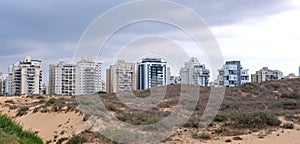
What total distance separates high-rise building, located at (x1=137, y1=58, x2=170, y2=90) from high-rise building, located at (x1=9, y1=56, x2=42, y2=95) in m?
20.0

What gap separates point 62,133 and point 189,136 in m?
6.31

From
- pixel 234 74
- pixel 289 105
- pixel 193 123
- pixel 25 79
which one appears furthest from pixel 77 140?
pixel 25 79

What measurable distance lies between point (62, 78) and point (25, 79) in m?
6.58

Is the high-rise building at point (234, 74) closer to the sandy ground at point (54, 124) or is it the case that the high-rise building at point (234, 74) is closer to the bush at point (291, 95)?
the bush at point (291, 95)

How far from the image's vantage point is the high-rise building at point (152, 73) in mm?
49688

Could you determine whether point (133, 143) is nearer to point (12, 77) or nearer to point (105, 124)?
point (105, 124)

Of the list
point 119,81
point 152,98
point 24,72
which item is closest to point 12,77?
point 24,72

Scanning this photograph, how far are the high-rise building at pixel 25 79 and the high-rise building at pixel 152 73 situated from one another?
65.7ft

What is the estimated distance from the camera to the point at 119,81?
172 ft

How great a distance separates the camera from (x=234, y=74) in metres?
54.5

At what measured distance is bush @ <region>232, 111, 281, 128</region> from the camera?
67.9 ft

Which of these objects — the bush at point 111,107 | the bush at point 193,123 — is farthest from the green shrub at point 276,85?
the bush at point 111,107

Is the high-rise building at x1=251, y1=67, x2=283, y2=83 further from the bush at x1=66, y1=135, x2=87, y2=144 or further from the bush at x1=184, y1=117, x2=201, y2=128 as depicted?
the bush at x1=66, y1=135, x2=87, y2=144

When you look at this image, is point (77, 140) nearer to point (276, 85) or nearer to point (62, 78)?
point (276, 85)
